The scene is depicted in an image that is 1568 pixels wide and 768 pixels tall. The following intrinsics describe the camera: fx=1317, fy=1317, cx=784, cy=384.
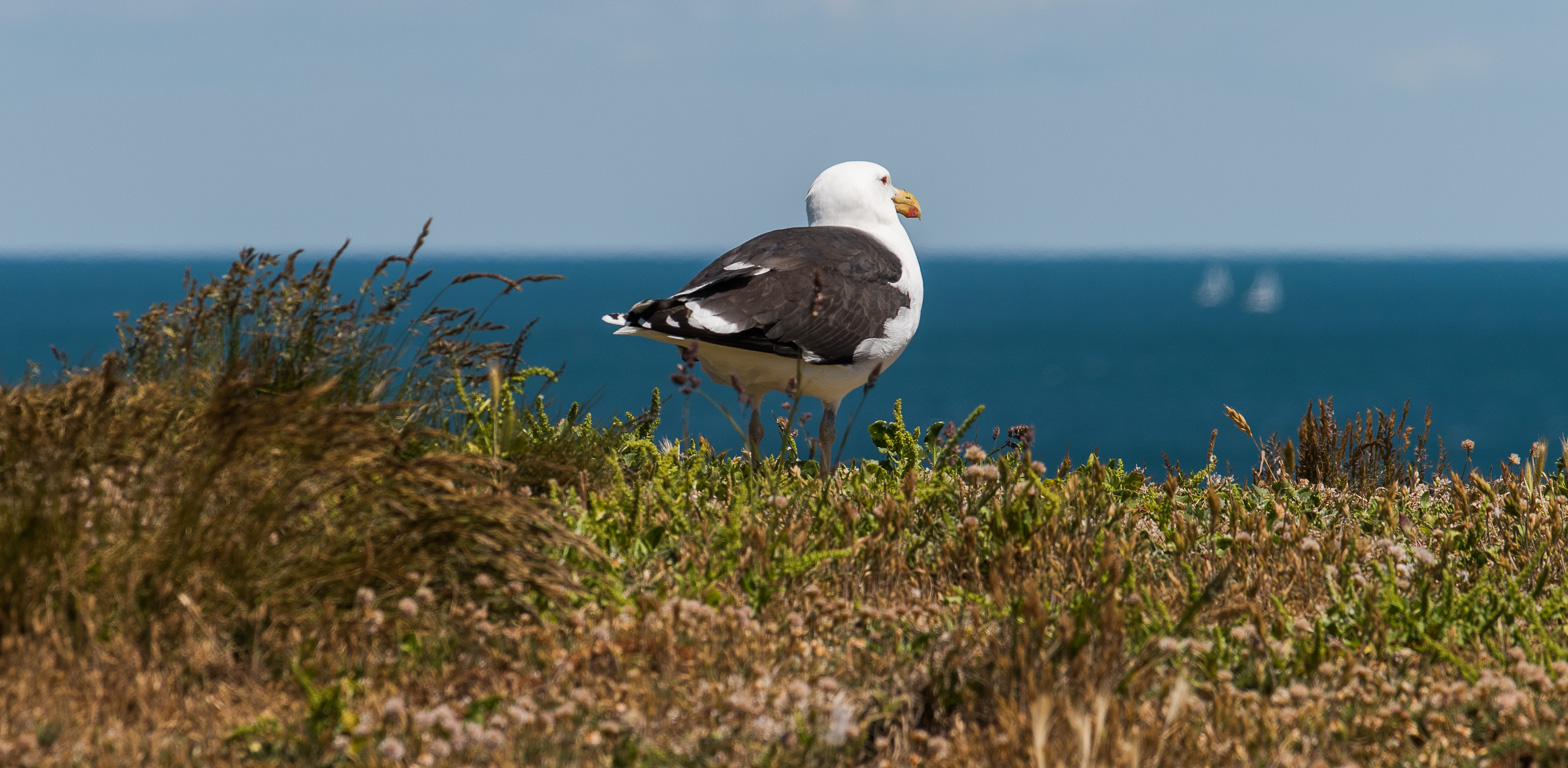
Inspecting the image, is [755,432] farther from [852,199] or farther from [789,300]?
[852,199]

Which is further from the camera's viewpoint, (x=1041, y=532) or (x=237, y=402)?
(x=1041, y=532)

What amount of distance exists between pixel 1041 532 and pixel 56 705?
10.7 feet

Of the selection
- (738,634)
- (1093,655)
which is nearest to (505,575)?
(738,634)

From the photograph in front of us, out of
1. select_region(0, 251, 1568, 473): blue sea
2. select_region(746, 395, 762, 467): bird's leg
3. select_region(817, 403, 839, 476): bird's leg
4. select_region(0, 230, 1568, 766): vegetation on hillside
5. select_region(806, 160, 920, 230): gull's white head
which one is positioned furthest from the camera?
select_region(0, 251, 1568, 473): blue sea

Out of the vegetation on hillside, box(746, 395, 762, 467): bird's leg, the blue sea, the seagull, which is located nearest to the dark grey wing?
the seagull

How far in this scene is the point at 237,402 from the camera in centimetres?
396

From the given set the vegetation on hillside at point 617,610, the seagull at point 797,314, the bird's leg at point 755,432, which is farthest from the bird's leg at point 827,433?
the vegetation on hillside at point 617,610

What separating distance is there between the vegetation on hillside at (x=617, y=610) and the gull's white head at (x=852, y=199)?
3.74 meters

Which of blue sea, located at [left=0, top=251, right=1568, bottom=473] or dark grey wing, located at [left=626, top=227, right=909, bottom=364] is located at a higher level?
dark grey wing, located at [left=626, top=227, right=909, bottom=364]

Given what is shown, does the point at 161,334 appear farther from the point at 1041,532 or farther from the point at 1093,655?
the point at 1093,655

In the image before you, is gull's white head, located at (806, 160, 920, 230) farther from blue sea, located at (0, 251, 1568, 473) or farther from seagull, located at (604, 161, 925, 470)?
blue sea, located at (0, 251, 1568, 473)

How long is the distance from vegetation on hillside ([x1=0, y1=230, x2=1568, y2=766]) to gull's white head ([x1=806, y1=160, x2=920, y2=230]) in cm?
374

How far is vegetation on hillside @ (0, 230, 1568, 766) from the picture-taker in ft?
11.2

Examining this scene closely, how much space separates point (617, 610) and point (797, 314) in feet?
11.2
